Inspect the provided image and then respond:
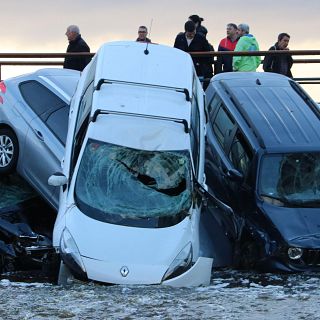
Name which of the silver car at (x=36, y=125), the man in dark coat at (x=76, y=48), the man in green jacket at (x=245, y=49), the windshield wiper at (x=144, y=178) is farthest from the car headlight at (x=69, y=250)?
the man in green jacket at (x=245, y=49)

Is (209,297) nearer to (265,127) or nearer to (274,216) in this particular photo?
(274,216)

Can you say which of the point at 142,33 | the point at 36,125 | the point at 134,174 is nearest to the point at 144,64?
the point at 134,174

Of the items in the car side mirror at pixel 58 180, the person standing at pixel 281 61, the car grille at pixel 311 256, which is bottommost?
the car grille at pixel 311 256

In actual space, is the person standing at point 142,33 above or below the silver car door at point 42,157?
above

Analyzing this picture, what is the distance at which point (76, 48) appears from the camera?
2112 centimetres

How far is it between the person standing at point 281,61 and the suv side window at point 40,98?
729 centimetres

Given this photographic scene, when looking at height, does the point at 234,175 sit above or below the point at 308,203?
above

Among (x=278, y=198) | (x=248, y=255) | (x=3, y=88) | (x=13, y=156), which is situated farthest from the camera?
(x=3, y=88)

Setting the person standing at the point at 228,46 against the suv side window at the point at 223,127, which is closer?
the suv side window at the point at 223,127

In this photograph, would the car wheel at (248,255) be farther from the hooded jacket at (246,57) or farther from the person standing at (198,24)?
the hooded jacket at (246,57)

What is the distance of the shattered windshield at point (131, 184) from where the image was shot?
11.4 metres

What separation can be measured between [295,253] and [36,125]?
4.27 meters

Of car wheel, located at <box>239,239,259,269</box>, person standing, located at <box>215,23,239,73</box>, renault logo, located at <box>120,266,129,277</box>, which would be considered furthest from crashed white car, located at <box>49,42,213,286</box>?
person standing, located at <box>215,23,239,73</box>

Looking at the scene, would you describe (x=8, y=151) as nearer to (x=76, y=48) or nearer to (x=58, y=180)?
(x=58, y=180)
